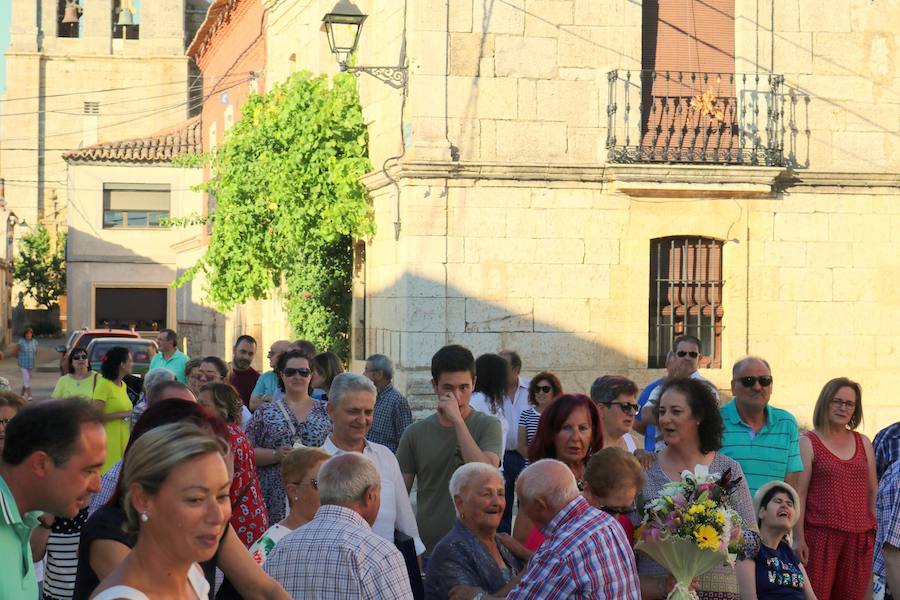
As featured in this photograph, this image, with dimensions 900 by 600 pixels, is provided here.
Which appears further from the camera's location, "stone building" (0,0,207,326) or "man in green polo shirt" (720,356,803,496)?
"stone building" (0,0,207,326)

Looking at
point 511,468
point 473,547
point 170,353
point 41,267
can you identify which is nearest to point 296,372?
point 511,468

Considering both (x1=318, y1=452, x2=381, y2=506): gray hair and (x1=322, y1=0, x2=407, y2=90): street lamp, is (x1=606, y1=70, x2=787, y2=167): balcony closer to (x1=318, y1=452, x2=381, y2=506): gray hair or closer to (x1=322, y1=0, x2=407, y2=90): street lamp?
(x1=322, y1=0, x2=407, y2=90): street lamp

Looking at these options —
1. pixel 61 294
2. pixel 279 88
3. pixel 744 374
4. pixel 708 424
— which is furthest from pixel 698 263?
pixel 61 294

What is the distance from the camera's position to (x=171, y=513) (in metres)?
3.28

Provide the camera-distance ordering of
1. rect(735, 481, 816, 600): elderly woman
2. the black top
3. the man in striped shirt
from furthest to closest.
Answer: rect(735, 481, 816, 600): elderly woman → the man in striped shirt → the black top

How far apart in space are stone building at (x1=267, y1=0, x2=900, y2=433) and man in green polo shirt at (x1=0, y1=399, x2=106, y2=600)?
37.0 feet

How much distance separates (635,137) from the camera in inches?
616

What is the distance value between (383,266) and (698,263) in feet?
12.4

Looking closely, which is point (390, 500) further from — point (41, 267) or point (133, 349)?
point (41, 267)

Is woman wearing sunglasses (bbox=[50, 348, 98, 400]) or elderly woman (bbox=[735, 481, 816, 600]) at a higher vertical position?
woman wearing sunglasses (bbox=[50, 348, 98, 400])

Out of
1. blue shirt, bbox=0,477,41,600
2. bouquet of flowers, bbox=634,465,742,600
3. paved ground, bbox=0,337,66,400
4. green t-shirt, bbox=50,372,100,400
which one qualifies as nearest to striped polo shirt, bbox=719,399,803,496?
bouquet of flowers, bbox=634,465,742,600

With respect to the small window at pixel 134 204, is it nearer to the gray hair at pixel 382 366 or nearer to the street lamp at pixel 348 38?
the street lamp at pixel 348 38

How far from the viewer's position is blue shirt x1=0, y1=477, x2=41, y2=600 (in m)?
3.56

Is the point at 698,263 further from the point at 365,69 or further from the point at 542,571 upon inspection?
the point at 542,571
